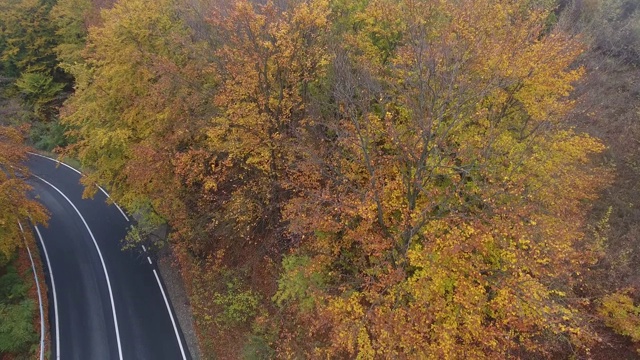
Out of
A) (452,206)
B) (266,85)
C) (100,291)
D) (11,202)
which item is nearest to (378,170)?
(452,206)

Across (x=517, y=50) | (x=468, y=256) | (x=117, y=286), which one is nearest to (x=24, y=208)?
(x=117, y=286)

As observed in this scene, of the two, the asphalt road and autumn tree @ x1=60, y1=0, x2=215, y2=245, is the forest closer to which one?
autumn tree @ x1=60, y1=0, x2=215, y2=245

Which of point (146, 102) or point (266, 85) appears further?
point (146, 102)

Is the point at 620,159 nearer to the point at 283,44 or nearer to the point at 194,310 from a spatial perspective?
the point at 283,44

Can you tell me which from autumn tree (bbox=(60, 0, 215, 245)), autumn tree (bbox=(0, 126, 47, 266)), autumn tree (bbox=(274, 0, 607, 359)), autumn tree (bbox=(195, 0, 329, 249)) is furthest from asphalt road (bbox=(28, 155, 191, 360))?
autumn tree (bbox=(274, 0, 607, 359))

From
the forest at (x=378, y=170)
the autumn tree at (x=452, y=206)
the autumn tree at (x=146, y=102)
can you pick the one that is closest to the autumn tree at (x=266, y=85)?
the forest at (x=378, y=170)

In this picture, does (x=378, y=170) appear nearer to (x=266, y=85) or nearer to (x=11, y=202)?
(x=266, y=85)
